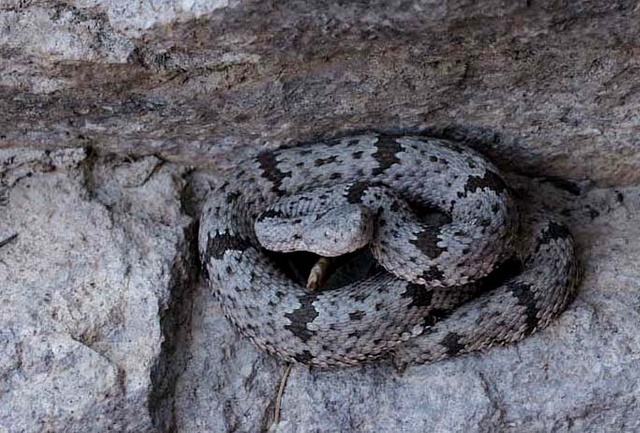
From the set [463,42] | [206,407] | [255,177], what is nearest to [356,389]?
[206,407]

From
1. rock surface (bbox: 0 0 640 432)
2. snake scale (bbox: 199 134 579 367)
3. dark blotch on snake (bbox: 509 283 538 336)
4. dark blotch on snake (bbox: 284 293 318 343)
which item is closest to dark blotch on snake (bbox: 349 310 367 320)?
snake scale (bbox: 199 134 579 367)

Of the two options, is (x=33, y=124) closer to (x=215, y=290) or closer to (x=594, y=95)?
(x=215, y=290)

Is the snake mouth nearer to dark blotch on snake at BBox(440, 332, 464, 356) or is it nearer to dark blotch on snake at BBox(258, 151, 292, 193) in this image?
dark blotch on snake at BBox(258, 151, 292, 193)

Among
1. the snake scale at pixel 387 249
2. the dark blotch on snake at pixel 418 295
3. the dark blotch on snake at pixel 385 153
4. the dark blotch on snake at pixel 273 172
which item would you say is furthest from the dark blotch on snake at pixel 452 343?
the dark blotch on snake at pixel 273 172

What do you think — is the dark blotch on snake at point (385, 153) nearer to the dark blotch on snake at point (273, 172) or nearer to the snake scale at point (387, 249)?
the snake scale at point (387, 249)

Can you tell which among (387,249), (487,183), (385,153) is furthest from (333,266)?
(487,183)

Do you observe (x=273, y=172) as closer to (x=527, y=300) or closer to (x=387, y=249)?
(x=387, y=249)
